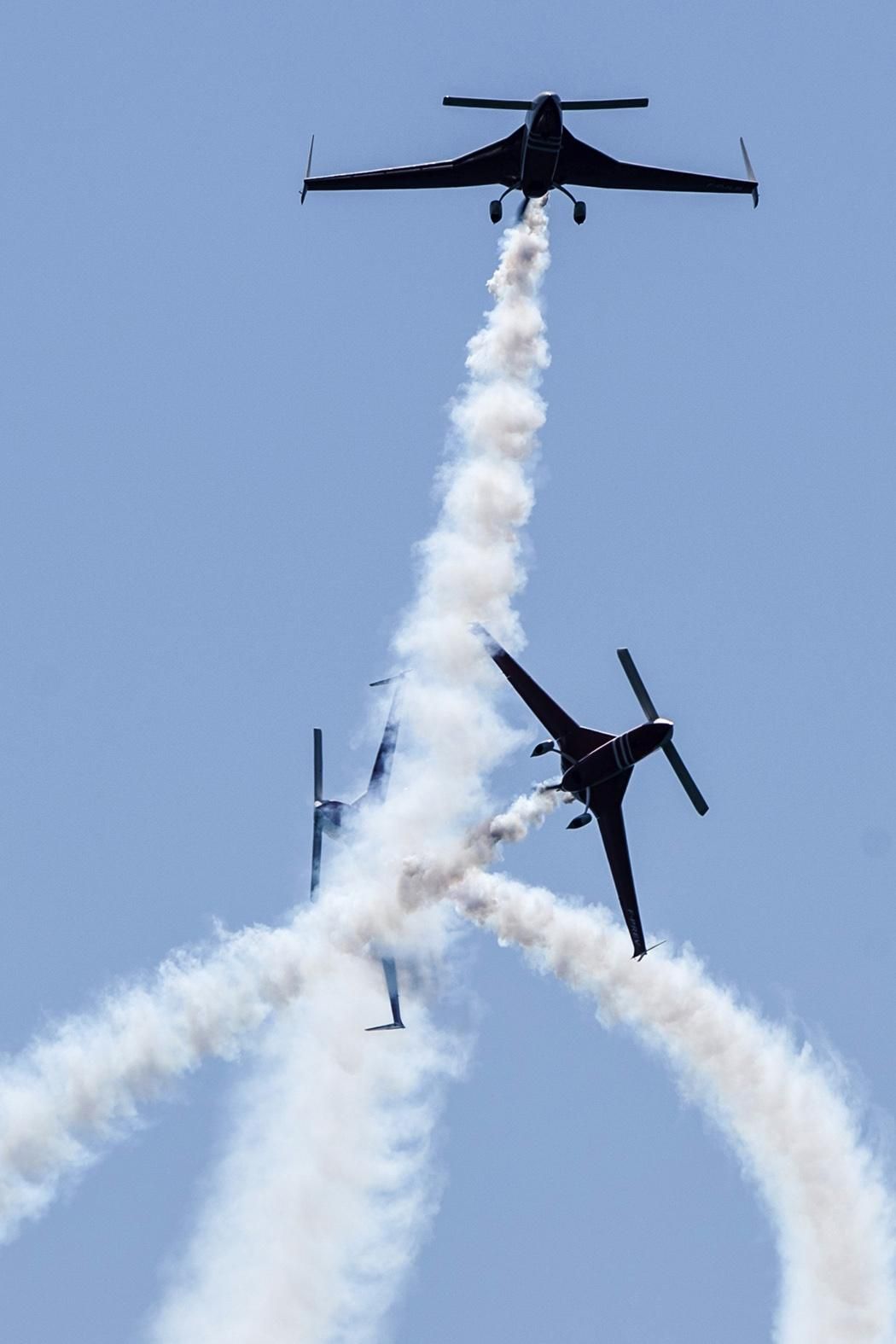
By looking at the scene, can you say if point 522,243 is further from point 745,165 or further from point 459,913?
point 459,913

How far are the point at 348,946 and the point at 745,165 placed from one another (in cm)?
Result: 2891

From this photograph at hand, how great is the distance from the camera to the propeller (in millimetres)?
102625

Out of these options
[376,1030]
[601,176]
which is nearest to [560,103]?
[601,176]

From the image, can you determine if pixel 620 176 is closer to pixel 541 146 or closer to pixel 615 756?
pixel 541 146

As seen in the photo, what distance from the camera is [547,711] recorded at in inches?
4215

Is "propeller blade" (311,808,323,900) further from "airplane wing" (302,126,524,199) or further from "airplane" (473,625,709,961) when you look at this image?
"airplane wing" (302,126,524,199)

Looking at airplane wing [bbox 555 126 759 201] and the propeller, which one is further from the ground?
airplane wing [bbox 555 126 759 201]

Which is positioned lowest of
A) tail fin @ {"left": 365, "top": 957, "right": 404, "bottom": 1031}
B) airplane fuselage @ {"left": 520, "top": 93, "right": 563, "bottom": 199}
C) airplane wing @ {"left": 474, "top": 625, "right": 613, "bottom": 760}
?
tail fin @ {"left": 365, "top": 957, "right": 404, "bottom": 1031}

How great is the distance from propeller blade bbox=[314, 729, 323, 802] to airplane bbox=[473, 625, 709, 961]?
10.2 meters

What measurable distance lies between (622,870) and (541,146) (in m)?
23.5

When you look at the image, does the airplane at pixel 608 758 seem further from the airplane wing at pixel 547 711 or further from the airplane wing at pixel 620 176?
the airplane wing at pixel 620 176

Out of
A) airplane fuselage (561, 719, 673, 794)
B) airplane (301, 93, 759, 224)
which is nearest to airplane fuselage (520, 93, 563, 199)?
airplane (301, 93, 759, 224)

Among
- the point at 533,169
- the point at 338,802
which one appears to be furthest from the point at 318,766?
the point at 533,169

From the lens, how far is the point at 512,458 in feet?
360
